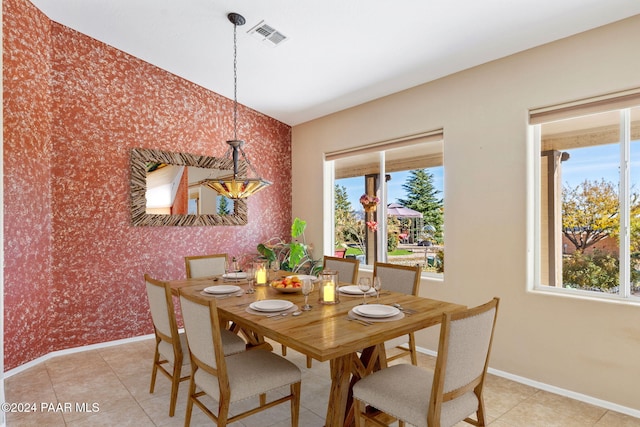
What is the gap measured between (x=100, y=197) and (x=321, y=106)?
2.62 m

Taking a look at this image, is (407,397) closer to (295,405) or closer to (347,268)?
(295,405)

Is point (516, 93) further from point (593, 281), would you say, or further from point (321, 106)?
point (321, 106)

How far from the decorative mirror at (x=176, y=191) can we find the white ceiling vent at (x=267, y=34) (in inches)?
62.7

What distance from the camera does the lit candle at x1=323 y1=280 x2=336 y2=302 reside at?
224 cm

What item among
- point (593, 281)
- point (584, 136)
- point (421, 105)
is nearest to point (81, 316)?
→ point (421, 105)

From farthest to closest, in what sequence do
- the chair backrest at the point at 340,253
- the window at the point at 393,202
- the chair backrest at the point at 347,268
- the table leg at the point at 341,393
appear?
the chair backrest at the point at 340,253 < the window at the point at 393,202 < the chair backrest at the point at 347,268 < the table leg at the point at 341,393

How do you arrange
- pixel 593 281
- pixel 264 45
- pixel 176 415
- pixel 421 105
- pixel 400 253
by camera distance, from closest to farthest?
pixel 176 415
pixel 593 281
pixel 264 45
pixel 421 105
pixel 400 253

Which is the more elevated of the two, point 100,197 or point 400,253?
point 100,197

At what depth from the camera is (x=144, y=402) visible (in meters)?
2.55

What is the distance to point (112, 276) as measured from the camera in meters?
3.74

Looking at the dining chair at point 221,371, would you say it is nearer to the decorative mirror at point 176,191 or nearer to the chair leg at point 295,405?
the chair leg at point 295,405

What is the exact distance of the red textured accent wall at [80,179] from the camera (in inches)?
120

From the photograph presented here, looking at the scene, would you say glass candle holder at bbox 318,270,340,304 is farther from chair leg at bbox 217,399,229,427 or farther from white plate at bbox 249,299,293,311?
chair leg at bbox 217,399,229,427

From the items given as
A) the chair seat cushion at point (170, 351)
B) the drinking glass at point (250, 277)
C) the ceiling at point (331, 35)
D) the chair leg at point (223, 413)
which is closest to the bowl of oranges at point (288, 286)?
the drinking glass at point (250, 277)
